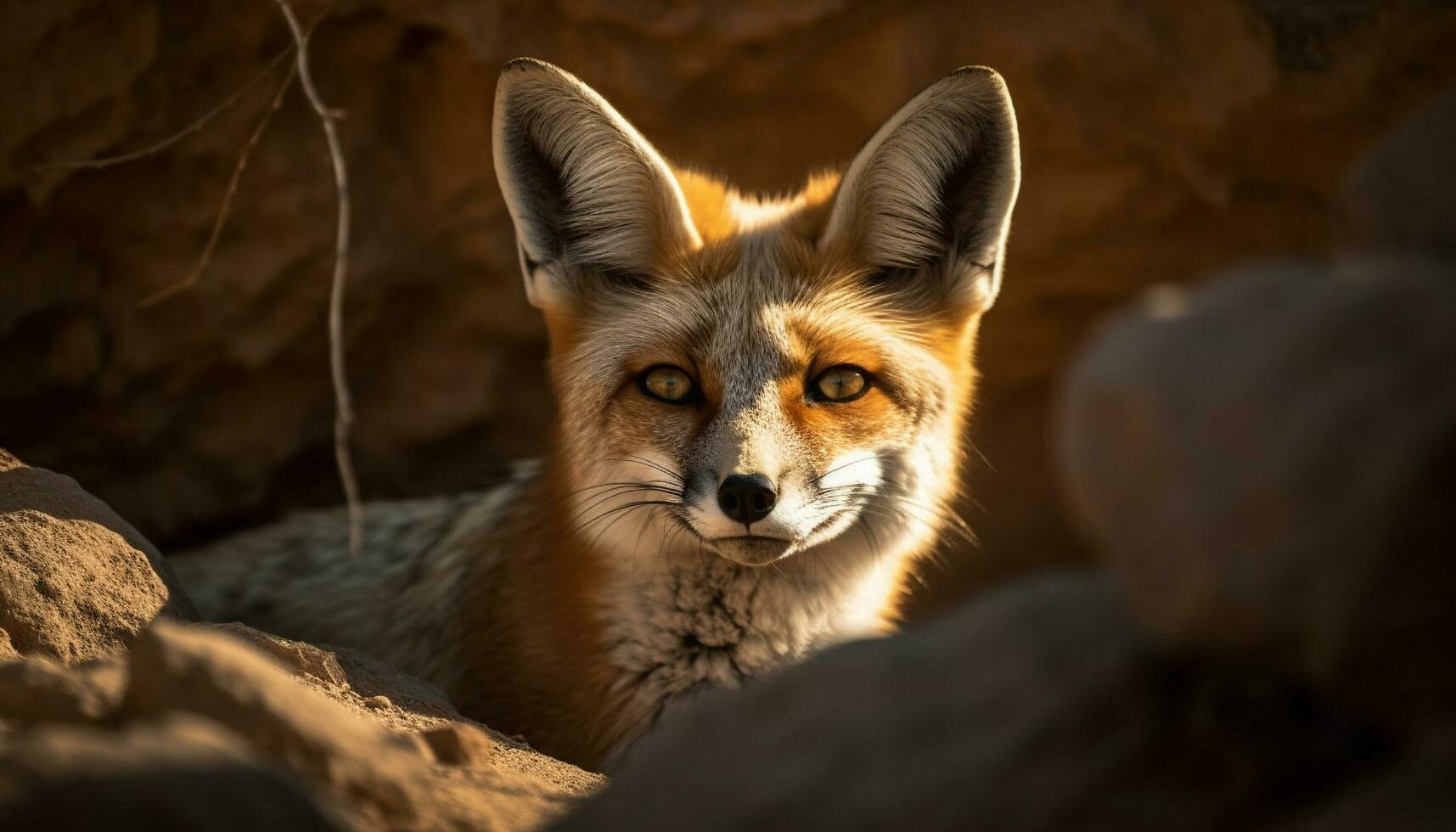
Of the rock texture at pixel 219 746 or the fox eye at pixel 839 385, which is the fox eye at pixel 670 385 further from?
the rock texture at pixel 219 746

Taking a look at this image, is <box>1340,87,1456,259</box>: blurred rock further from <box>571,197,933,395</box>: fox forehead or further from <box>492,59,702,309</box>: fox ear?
<box>492,59,702,309</box>: fox ear

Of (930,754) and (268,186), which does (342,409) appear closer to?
(268,186)

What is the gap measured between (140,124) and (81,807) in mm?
3894

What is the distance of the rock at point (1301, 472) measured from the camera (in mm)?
1422

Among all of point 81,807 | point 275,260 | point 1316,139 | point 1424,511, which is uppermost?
point 1316,139

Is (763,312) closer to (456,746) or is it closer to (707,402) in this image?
(707,402)

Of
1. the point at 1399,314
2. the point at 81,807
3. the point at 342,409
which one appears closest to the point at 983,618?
the point at 1399,314

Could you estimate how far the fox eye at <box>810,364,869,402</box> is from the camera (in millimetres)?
3730

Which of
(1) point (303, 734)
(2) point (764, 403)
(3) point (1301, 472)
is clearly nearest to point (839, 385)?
(2) point (764, 403)

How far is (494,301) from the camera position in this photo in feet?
19.1

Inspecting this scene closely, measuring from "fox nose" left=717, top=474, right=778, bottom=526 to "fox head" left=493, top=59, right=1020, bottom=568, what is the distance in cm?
13

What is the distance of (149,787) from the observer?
1610 mm

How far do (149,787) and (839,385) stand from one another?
8.05 ft

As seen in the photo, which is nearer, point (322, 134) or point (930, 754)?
point (930, 754)
